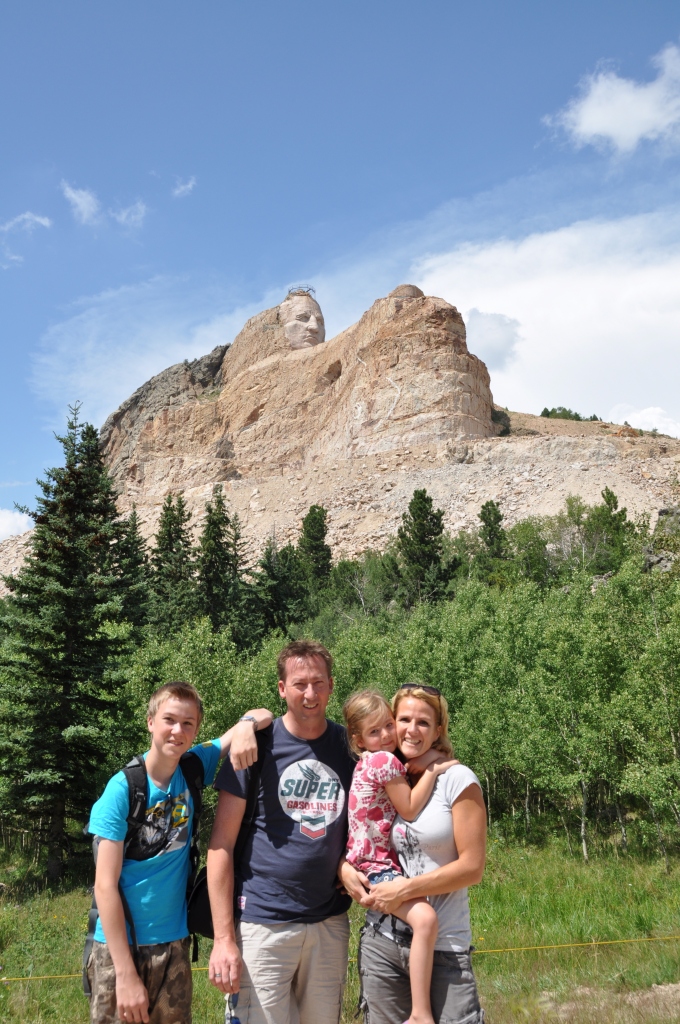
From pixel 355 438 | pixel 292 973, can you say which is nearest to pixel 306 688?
pixel 292 973

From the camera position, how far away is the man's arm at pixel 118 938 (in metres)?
3.03

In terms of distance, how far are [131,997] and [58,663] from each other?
14.8 m

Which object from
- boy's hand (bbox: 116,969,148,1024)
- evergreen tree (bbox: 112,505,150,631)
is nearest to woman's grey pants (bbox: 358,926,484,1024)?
boy's hand (bbox: 116,969,148,1024)

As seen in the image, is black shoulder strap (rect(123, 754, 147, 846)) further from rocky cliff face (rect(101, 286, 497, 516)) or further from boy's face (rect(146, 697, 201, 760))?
rocky cliff face (rect(101, 286, 497, 516))

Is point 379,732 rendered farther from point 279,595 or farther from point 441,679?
point 279,595

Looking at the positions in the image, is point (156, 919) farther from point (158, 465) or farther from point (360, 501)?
point (158, 465)

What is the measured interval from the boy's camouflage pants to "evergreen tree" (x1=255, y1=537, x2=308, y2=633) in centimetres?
3837

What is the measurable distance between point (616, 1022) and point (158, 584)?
3872 centimetres

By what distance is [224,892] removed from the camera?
3.15 m

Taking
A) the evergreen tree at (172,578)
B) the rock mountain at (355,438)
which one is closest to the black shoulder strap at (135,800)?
the evergreen tree at (172,578)

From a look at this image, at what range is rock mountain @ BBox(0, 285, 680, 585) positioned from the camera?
60.2 meters

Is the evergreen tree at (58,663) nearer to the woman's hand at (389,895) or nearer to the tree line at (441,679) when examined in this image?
the tree line at (441,679)

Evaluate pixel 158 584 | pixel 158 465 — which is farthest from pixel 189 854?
pixel 158 465

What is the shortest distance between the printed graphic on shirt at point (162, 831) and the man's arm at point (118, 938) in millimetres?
141
